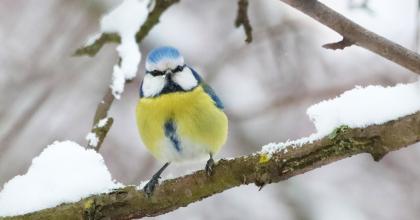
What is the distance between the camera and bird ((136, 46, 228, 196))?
8.68 ft

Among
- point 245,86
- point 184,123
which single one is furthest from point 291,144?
point 245,86

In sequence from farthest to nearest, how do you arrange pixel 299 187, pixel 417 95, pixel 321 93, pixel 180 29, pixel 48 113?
1. pixel 180 29
2. pixel 48 113
3. pixel 321 93
4. pixel 299 187
5. pixel 417 95

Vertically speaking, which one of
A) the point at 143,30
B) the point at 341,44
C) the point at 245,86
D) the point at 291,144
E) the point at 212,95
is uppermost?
the point at 341,44

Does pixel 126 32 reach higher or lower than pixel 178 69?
higher

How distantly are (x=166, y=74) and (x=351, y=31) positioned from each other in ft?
3.77

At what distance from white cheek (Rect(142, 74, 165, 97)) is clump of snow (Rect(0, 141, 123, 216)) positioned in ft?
1.43

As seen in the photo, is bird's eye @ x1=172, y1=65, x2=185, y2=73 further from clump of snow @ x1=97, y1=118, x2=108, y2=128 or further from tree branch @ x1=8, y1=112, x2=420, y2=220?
tree branch @ x1=8, y1=112, x2=420, y2=220

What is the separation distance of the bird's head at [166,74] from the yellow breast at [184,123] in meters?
0.05

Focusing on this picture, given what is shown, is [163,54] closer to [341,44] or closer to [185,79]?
[185,79]

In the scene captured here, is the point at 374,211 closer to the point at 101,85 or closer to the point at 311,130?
the point at 311,130

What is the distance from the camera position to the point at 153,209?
2.23 m

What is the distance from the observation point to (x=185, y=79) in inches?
110

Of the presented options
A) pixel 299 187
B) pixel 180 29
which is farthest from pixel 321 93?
pixel 180 29

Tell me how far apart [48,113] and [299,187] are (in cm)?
188
